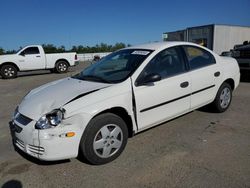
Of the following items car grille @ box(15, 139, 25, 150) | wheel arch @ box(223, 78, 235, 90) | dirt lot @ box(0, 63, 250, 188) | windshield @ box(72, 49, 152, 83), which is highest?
windshield @ box(72, 49, 152, 83)

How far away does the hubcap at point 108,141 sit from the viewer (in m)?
3.17

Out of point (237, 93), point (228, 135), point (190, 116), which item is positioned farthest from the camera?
point (237, 93)

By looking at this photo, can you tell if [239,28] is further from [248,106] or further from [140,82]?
[140,82]

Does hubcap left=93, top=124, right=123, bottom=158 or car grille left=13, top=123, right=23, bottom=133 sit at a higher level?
car grille left=13, top=123, right=23, bottom=133

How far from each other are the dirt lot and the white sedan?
0.27m

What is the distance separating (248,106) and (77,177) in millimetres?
4509

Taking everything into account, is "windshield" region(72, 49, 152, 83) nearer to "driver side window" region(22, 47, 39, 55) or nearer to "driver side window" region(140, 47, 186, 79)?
"driver side window" region(140, 47, 186, 79)

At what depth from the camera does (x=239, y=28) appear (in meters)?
28.5

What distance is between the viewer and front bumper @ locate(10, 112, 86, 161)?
2.86m

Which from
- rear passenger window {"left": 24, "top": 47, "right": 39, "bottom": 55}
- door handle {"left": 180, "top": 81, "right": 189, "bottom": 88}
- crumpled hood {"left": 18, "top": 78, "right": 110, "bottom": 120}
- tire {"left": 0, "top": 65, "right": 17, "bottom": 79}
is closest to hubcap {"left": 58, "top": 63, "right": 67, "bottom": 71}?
rear passenger window {"left": 24, "top": 47, "right": 39, "bottom": 55}

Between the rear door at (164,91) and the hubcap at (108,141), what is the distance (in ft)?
1.35

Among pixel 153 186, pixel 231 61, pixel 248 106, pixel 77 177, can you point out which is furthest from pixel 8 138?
pixel 248 106

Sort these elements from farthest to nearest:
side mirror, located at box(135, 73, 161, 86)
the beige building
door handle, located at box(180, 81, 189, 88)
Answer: the beige building
door handle, located at box(180, 81, 189, 88)
side mirror, located at box(135, 73, 161, 86)

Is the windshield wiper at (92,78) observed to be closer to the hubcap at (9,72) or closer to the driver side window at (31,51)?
the hubcap at (9,72)
